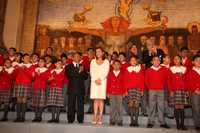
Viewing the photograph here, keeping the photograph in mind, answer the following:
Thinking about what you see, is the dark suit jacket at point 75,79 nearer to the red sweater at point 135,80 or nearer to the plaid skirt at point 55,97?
the plaid skirt at point 55,97

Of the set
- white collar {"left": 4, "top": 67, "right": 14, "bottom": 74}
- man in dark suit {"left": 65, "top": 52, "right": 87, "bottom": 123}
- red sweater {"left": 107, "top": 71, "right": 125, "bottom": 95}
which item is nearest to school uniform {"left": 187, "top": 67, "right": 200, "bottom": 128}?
red sweater {"left": 107, "top": 71, "right": 125, "bottom": 95}

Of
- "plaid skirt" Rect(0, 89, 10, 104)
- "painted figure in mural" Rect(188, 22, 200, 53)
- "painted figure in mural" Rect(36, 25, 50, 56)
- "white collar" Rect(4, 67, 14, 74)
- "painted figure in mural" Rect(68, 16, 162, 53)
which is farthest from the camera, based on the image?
"painted figure in mural" Rect(36, 25, 50, 56)

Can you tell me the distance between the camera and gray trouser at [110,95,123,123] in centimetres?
656

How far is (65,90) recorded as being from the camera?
7465 millimetres

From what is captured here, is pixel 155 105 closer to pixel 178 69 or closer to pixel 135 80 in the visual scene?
pixel 135 80

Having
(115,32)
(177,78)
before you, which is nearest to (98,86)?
(177,78)

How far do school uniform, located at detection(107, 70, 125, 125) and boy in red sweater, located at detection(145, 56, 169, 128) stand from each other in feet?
1.92

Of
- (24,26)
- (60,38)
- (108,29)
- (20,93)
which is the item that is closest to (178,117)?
(20,93)

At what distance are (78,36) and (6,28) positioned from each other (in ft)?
8.15

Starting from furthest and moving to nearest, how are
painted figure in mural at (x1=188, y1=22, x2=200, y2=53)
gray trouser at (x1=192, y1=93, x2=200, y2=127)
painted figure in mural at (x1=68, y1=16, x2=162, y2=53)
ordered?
painted figure in mural at (x1=68, y1=16, x2=162, y2=53)
painted figure in mural at (x1=188, y1=22, x2=200, y2=53)
gray trouser at (x1=192, y1=93, x2=200, y2=127)

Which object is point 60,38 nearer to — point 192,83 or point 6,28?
point 6,28

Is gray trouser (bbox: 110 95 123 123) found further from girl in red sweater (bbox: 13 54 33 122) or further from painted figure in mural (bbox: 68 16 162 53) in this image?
painted figure in mural (bbox: 68 16 162 53)

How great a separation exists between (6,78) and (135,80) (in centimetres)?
305

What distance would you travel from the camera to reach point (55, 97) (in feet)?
22.4
